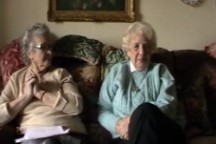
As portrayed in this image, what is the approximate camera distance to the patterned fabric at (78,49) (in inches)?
107

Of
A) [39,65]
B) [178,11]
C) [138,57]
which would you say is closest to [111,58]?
[138,57]

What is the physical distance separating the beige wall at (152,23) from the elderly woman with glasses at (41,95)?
523 millimetres

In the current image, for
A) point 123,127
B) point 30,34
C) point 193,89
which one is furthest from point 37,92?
point 193,89

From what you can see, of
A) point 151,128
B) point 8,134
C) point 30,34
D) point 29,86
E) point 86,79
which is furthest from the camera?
point 86,79

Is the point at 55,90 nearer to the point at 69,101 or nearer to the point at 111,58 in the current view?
the point at 69,101

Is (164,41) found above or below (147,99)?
above

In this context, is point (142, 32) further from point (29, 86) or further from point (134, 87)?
point (29, 86)

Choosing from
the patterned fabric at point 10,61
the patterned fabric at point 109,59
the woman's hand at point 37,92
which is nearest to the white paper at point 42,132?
the woman's hand at point 37,92

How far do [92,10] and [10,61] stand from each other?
754 mm

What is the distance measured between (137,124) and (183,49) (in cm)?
123

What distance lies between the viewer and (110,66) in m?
2.77

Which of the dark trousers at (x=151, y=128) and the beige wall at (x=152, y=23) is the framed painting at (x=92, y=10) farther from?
the dark trousers at (x=151, y=128)

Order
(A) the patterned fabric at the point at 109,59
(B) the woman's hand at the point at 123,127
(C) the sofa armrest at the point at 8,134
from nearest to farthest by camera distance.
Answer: (C) the sofa armrest at the point at 8,134, (B) the woman's hand at the point at 123,127, (A) the patterned fabric at the point at 109,59

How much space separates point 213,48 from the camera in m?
2.92
